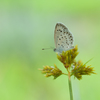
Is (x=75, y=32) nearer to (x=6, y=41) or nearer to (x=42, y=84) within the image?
(x=6, y=41)

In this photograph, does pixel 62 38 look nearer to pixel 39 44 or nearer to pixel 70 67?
pixel 70 67

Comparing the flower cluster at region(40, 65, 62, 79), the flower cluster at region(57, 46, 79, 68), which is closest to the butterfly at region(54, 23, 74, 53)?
the flower cluster at region(57, 46, 79, 68)

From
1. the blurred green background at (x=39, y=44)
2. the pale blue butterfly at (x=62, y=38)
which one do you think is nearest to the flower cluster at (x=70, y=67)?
the pale blue butterfly at (x=62, y=38)

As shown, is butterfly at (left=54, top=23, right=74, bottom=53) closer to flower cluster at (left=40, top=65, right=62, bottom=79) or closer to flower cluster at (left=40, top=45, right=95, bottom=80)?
flower cluster at (left=40, top=45, right=95, bottom=80)

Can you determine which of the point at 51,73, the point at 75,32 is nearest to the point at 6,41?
the point at 75,32

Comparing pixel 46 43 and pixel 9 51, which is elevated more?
pixel 46 43

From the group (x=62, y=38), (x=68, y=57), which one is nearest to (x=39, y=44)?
(x=62, y=38)
